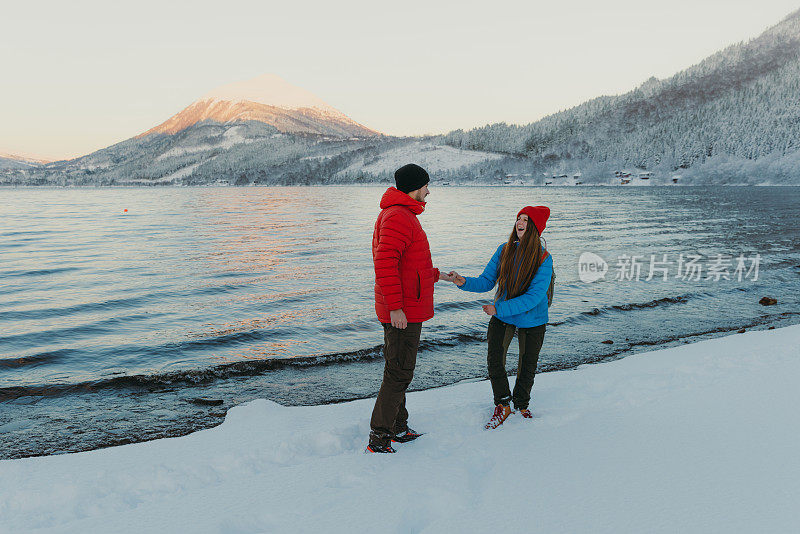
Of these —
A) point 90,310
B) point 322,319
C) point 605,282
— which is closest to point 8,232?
point 90,310

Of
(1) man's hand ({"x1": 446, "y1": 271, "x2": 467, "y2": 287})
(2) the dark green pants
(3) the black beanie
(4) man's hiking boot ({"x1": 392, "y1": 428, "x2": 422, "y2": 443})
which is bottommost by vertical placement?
(4) man's hiking boot ({"x1": 392, "y1": 428, "x2": 422, "y2": 443})

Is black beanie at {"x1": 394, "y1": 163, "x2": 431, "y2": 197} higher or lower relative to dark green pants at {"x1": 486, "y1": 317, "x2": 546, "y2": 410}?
higher

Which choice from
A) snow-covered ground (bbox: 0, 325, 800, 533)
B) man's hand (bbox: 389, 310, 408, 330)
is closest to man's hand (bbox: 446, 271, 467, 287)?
man's hand (bbox: 389, 310, 408, 330)

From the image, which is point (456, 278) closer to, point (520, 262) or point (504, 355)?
point (520, 262)

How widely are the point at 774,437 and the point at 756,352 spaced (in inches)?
126

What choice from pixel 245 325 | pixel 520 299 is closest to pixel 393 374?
pixel 520 299

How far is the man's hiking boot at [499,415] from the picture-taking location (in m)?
5.43

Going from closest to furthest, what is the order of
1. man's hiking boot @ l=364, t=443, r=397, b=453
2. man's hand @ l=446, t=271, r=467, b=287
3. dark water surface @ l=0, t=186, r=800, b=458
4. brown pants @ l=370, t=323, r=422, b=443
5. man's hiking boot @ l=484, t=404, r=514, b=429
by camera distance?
1. brown pants @ l=370, t=323, r=422, b=443
2. man's hiking boot @ l=364, t=443, r=397, b=453
3. man's hand @ l=446, t=271, r=467, b=287
4. man's hiking boot @ l=484, t=404, r=514, b=429
5. dark water surface @ l=0, t=186, r=800, b=458

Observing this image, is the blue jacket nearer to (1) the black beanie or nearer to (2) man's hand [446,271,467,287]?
(2) man's hand [446,271,467,287]

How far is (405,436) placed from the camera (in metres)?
5.24

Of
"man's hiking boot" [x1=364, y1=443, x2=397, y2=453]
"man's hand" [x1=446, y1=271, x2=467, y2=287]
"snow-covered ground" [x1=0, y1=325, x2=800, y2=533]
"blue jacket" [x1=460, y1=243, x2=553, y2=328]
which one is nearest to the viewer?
"snow-covered ground" [x1=0, y1=325, x2=800, y2=533]

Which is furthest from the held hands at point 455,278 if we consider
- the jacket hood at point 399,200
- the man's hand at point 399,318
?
the jacket hood at point 399,200

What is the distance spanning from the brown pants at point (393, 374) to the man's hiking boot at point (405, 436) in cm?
22

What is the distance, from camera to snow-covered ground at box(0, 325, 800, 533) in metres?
3.72
